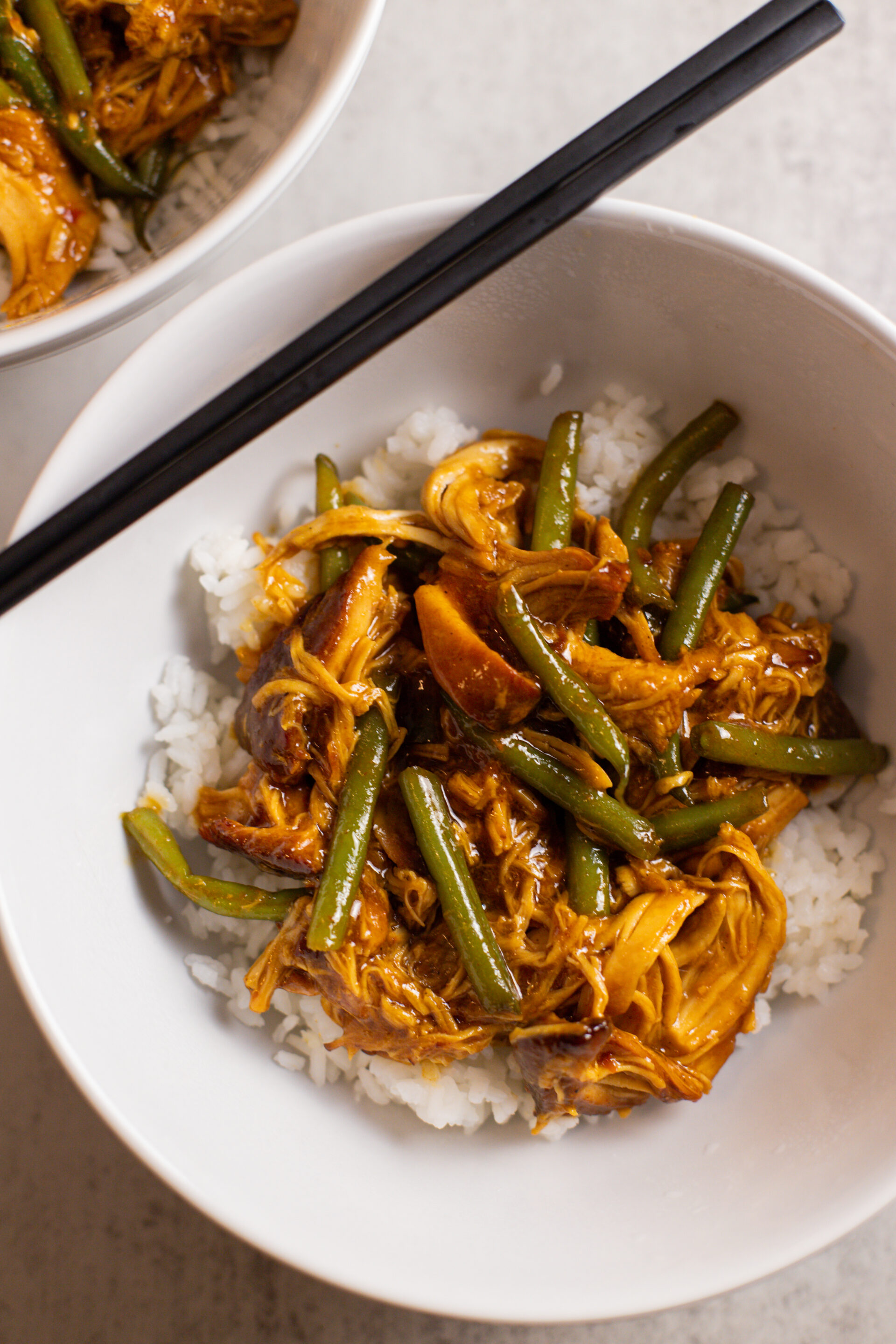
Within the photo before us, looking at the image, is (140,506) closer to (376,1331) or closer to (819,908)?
(819,908)

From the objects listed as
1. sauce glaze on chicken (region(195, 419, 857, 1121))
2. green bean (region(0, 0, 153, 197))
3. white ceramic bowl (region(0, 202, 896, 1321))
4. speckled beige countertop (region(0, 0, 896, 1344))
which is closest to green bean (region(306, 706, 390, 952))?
sauce glaze on chicken (region(195, 419, 857, 1121))

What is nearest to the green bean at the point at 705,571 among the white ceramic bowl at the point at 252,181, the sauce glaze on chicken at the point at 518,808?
the sauce glaze on chicken at the point at 518,808

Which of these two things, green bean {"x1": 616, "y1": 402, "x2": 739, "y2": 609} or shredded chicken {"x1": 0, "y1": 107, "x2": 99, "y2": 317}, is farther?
green bean {"x1": 616, "y1": 402, "x2": 739, "y2": 609}

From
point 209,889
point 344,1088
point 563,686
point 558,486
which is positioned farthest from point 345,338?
point 344,1088

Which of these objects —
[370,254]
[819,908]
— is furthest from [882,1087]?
[370,254]

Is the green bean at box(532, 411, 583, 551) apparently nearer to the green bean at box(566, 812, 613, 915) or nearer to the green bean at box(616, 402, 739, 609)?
the green bean at box(616, 402, 739, 609)

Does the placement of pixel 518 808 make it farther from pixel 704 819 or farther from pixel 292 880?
pixel 292 880
